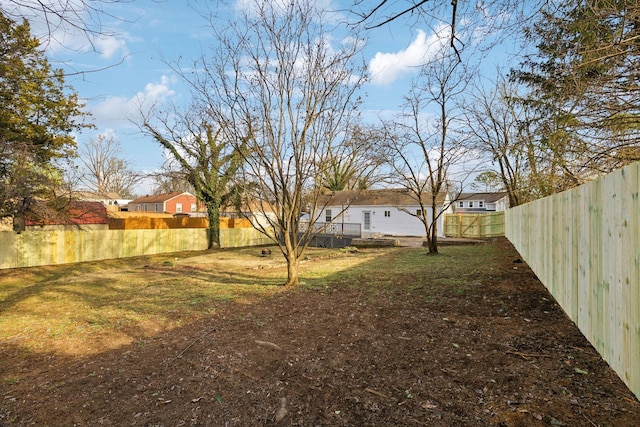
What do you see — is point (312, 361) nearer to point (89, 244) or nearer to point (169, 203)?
point (89, 244)

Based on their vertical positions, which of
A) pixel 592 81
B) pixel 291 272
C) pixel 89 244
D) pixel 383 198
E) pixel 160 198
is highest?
pixel 160 198

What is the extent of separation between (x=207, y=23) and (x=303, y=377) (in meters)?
6.14

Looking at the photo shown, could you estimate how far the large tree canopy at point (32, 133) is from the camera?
303 inches

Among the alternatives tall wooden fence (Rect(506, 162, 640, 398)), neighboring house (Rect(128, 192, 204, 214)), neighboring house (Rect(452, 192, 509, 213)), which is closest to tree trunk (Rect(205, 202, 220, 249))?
tall wooden fence (Rect(506, 162, 640, 398))

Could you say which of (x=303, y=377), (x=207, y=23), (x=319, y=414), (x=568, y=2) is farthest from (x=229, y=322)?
(x=568, y=2)

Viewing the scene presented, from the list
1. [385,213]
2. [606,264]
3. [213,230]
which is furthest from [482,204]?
[606,264]

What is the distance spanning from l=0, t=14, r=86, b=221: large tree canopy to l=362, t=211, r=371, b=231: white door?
65.7ft

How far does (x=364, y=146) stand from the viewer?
27.9 feet

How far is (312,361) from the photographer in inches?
138

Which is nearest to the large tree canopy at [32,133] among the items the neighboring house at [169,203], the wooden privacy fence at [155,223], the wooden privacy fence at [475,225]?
the wooden privacy fence at [155,223]

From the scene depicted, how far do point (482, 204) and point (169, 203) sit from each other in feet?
123

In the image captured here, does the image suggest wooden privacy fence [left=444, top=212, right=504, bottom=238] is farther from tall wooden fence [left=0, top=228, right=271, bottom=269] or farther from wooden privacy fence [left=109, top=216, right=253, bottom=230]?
tall wooden fence [left=0, top=228, right=271, bottom=269]

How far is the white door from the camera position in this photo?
27766 millimetres

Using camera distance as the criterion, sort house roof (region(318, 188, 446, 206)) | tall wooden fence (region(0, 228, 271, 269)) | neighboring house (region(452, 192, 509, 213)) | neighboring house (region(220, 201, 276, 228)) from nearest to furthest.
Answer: neighboring house (region(220, 201, 276, 228)) → tall wooden fence (region(0, 228, 271, 269)) → house roof (region(318, 188, 446, 206)) → neighboring house (region(452, 192, 509, 213))
